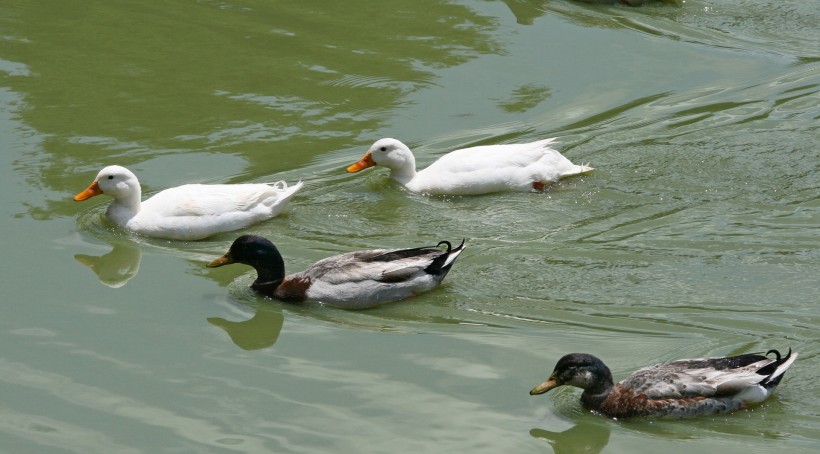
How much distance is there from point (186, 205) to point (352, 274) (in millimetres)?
1930

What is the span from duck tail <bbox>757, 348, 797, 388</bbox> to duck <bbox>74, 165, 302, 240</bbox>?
462 cm

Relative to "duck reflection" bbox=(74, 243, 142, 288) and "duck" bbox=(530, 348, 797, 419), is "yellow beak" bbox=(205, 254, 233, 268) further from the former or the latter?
"duck" bbox=(530, 348, 797, 419)

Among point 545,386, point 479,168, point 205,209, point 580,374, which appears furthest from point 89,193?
point 580,374

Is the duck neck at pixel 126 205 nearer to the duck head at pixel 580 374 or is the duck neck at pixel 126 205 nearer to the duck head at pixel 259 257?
the duck head at pixel 259 257

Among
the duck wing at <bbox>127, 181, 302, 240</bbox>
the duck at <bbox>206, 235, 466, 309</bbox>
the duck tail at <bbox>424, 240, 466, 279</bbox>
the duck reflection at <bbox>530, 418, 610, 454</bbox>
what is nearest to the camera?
the duck reflection at <bbox>530, 418, 610, 454</bbox>

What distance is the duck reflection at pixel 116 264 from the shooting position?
34.6 feet

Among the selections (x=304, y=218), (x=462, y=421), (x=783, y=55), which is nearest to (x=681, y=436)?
(x=462, y=421)

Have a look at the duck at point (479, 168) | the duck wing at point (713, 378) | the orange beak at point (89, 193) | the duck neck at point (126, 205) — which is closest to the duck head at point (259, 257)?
the duck neck at point (126, 205)

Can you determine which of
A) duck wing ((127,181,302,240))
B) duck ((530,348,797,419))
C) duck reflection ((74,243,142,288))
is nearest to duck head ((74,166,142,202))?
duck wing ((127,181,302,240))

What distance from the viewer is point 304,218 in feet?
38.6

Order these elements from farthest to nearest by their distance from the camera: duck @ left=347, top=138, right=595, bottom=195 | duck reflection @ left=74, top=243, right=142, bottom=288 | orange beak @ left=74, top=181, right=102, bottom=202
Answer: duck @ left=347, top=138, right=595, bottom=195, orange beak @ left=74, top=181, right=102, bottom=202, duck reflection @ left=74, top=243, right=142, bottom=288

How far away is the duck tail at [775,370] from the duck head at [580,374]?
0.88 metres

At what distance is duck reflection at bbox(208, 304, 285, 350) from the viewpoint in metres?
9.45

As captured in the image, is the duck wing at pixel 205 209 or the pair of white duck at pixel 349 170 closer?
the pair of white duck at pixel 349 170
